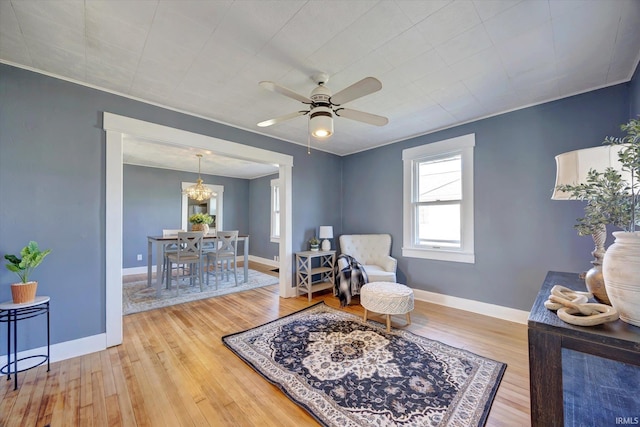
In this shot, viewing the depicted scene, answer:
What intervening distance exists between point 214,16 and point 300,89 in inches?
39.5

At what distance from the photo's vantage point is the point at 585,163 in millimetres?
1514

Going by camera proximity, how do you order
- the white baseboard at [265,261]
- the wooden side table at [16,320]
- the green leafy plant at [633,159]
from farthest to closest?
the white baseboard at [265,261] → the wooden side table at [16,320] → the green leafy plant at [633,159]

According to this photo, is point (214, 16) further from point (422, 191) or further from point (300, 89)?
point (422, 191)

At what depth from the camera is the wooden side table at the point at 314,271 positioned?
13.1ft

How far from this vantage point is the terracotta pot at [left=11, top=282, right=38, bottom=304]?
6.40 feet

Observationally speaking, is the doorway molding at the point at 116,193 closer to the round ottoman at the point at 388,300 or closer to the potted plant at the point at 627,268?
the round ottoman at the point at 388,300

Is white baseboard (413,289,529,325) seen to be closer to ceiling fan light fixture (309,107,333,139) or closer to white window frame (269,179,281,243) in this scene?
ceiling fan light fixture (309,107,333,139)

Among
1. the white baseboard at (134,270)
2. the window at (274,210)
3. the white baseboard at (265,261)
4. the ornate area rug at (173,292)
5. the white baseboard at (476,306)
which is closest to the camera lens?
the white baseboard at (476,306)

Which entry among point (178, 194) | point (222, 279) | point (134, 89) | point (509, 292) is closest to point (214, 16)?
point (134, 89)

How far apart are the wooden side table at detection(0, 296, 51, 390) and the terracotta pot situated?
0.04 m

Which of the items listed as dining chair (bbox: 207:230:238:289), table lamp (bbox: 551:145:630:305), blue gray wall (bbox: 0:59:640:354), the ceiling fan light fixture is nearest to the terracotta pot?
blue gray wall (bbox: 0:59:640:354)

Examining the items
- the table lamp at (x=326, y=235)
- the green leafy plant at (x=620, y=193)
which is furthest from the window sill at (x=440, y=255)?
the green leafy plant at (x=620, y=193)

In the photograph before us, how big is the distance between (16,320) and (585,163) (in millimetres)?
4075

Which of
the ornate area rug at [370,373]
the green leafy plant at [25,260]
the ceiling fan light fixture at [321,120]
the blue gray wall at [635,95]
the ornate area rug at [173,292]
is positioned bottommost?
the ornate area rug at [173,292]
